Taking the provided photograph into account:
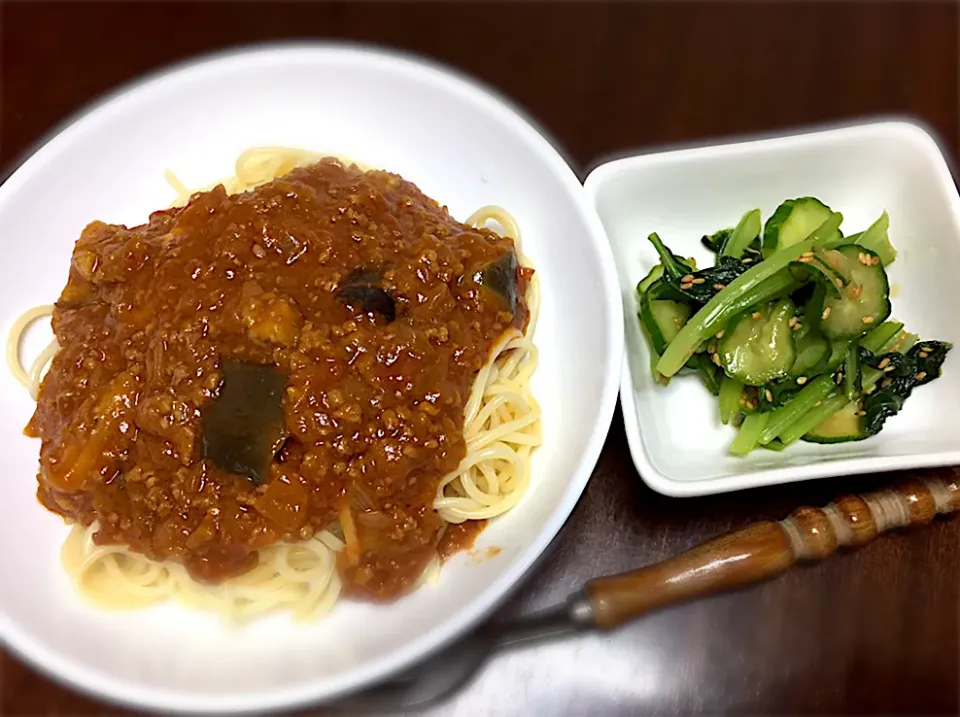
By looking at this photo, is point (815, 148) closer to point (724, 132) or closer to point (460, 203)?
point (724, 132)

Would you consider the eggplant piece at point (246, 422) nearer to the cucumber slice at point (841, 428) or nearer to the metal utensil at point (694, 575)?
the metal utensil at point (694, 575)

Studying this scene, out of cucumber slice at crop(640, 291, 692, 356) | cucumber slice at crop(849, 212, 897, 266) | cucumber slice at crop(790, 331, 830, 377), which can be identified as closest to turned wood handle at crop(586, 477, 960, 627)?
cucumber slice at crop(790, 331, 830, 377)

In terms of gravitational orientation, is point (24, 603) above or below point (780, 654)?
above

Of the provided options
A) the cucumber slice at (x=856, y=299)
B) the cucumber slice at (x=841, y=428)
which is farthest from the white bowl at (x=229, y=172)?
the cucumber slice at (x=841, y=428)

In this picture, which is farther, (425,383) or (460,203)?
(460,203)

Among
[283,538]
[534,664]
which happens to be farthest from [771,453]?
[283,538]

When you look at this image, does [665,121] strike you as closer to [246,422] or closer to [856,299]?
[856,299]
